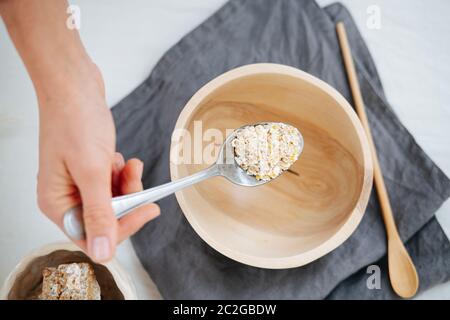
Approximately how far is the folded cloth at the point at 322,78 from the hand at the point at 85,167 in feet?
0.36

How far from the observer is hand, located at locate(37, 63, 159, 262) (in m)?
0.42

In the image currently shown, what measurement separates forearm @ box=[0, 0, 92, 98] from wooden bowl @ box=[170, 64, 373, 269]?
5.8 inches

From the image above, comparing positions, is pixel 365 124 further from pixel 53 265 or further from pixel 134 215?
pixel 53 265

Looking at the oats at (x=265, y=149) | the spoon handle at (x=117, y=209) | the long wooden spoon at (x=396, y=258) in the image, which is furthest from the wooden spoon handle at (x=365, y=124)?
the spoon handle at (x=117, y=209)

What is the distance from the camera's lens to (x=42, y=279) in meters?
0.58

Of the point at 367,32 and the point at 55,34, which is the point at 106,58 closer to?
the point at 55,34

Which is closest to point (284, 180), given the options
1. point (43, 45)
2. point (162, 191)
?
point (162, 191)

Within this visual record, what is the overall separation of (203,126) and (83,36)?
Result: 226 millimetres

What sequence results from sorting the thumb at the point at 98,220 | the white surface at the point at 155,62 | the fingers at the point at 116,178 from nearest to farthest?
the thumb at the point at 98,220 < the fingers at the point at 116,178 < the white surface at the point at 155,62

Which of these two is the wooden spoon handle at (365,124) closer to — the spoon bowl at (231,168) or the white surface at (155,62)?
the white surface at (155,62)

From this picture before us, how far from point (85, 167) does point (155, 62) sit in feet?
0.88

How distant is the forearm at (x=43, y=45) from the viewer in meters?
0.54

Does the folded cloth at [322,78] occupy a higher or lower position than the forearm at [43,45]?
lower

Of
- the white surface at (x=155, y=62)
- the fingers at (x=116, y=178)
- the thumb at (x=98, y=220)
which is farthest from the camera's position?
the white surface at (x=155, y=62)
